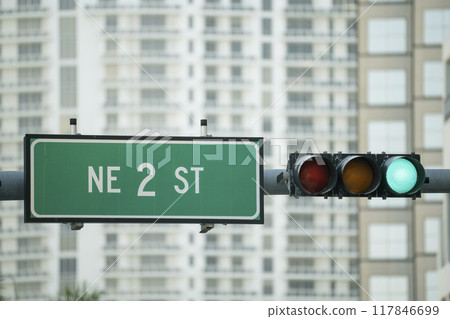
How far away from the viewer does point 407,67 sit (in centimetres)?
10412

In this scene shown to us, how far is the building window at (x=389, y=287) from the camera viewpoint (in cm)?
10219

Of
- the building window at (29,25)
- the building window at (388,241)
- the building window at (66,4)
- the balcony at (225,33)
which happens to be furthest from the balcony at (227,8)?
the building window at (388,241)

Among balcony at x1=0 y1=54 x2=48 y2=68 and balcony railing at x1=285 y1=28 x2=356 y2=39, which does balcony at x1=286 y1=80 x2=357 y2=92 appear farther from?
balcony at x1=0 y1=54 x2=48 y2=68

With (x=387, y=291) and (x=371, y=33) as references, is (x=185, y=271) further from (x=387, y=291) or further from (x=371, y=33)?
(x=371, y=33)

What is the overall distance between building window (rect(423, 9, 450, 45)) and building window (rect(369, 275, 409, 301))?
20.2 meters

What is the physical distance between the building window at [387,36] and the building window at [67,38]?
3217 centimetres

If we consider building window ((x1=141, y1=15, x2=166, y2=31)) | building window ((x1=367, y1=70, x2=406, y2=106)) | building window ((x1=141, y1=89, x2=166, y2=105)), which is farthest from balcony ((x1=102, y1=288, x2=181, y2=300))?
building window ((x1=367, y1=70, x2=406, y2=106))

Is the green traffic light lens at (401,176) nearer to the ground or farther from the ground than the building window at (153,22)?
nearer to the ground

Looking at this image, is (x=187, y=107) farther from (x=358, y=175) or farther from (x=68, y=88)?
(x=358, y=175)

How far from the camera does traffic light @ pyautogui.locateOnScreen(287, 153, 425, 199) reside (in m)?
8.48

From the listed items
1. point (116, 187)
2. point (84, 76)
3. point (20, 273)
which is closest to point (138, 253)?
point (20, 273)

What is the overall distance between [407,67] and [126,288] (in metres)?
33.5

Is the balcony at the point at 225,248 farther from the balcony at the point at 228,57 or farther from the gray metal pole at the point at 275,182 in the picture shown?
the gray metal pole at the point at 275,182

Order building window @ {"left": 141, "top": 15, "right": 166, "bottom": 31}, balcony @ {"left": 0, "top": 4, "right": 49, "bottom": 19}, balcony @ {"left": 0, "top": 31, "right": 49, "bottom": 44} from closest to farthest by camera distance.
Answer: building window @ {"left": 141, "top": 15, "right": 166, "bottom": 31} < balcony @ {"left": 0, "top": 31, "right": 49, "bottom": 44} < balcony @ {"left": 0, "top": 4, "right": 49, "bottom": 19}
